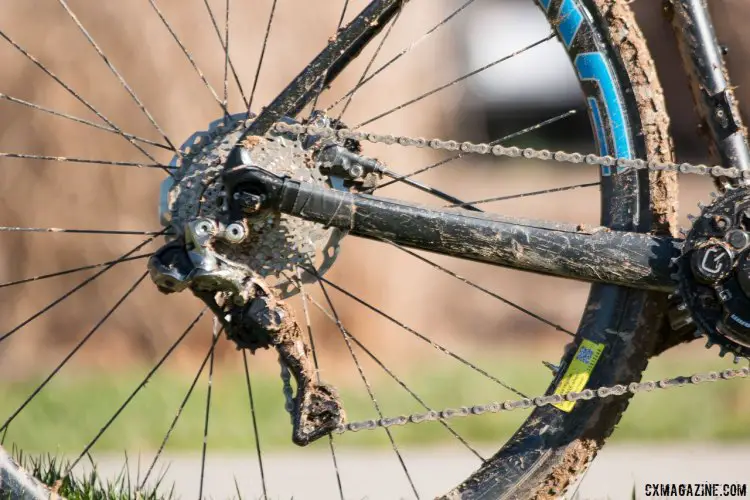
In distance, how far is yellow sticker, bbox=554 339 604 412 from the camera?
315cm

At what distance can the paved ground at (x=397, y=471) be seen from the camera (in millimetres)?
4703

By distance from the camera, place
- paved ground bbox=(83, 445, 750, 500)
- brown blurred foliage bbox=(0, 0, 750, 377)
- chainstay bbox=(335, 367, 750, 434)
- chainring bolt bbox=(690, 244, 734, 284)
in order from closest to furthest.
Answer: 1. chainring bolt bbox=(690, 244, 734, 284)
2. chainstay bbox=(335, 367, 750, 434)
3. paved ground bbox=(83, 445, 750, 500)
4. brown blurred foliage bbox=(0, 0, 750, 377)

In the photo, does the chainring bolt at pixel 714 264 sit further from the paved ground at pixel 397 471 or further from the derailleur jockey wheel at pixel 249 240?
the paved ground at pixel 397 471

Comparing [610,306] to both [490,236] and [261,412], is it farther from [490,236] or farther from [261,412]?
[261,412]

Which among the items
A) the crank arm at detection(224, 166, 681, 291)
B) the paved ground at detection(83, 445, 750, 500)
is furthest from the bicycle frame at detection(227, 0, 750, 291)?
the paved ground at detection(83, 445, 750, 500)

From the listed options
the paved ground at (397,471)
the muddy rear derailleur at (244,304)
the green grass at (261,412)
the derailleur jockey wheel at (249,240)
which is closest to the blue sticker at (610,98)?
the derailleur jockey wheel at (249,240)

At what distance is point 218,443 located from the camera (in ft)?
18.3

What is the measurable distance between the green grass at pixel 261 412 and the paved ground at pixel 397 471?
0.25 m

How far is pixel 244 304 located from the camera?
303cm

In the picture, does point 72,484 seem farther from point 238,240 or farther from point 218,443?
point 218,443

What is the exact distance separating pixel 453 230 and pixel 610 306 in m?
0.45

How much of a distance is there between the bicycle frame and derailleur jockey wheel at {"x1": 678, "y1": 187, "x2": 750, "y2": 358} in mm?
63

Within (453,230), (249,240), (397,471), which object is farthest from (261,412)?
(453,230)

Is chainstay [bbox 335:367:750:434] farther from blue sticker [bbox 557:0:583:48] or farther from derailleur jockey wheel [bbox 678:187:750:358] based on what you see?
blue sticker [bbox 557:0:583:48]
